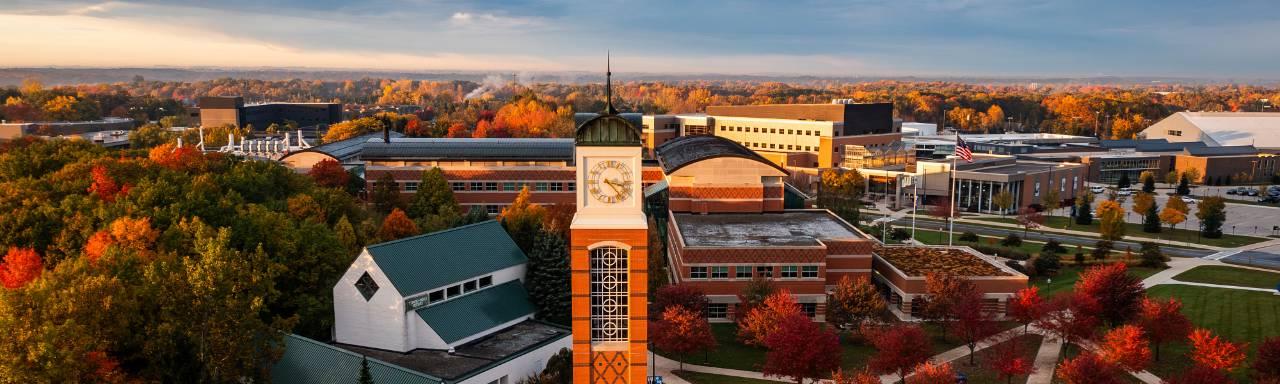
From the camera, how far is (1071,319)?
3750cm

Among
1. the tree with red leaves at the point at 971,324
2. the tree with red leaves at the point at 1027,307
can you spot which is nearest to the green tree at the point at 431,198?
the tree with red leaves at the point at 971,324

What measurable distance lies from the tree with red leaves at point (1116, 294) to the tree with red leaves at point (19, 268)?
156 ft

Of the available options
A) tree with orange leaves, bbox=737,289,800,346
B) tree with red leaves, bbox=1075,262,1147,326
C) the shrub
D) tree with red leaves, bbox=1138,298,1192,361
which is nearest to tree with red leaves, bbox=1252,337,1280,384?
tree with red leaves, bbox=1138,298,1192,361

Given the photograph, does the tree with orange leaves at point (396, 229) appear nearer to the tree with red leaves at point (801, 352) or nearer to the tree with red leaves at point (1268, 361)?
the tree with red leaves at point (801, 352)

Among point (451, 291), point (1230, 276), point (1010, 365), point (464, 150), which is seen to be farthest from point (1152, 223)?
point (451, 291)

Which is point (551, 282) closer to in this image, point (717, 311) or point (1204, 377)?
point (717, 311)

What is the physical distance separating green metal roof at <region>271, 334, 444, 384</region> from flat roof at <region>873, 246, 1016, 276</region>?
98.7 feet

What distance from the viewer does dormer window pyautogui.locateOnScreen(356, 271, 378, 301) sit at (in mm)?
34125

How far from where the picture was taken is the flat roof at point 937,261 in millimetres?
46531

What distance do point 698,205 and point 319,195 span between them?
25.2 metres

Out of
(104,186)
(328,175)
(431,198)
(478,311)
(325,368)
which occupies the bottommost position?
(325,368)

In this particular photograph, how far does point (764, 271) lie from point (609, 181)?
23858 millimetres

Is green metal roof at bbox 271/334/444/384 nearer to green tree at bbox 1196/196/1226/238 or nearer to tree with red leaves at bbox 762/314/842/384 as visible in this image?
tree with red leaves at bbox 762/314/842/384

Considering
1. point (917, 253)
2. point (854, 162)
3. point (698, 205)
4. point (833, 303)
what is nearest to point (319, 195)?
point (698, 205)
